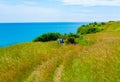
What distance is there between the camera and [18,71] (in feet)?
84.1

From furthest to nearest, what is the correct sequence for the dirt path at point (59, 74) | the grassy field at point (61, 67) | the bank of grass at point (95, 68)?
1. the dirt path at point (59, 74)
2. the grassy field at point (61, 67)
3. the bank of grass at point (95, 68)

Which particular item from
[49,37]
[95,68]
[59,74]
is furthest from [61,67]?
[49,37]

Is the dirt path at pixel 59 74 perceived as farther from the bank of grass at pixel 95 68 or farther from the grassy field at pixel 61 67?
the bank of grass at pixel 95 68

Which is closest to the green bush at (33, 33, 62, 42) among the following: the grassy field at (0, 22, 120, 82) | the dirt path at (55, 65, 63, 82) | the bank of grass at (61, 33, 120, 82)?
the grassy field at (0, 22, 120, 82)

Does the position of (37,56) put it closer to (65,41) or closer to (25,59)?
(25,59)

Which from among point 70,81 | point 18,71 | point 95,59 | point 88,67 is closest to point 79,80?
point 70,81

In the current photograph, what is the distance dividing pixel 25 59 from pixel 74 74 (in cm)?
1064

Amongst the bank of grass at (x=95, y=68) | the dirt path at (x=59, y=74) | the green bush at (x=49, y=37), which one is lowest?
the green bush at (x=49, y=37)

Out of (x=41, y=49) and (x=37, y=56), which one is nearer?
(x=37, y=56)

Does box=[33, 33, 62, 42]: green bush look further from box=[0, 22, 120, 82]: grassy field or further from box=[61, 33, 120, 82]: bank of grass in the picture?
box=[61, 33, 120, 82]: bank of grass

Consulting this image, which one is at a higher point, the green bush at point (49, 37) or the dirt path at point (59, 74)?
the dirt path at point (59, 74)

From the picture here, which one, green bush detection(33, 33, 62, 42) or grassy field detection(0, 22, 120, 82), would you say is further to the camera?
green bush detection(33, 33, 62, 42)

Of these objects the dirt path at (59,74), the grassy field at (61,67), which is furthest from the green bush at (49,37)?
the dirt path at (59,74)

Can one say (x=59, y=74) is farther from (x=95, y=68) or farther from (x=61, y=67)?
(x=95, y=68)
